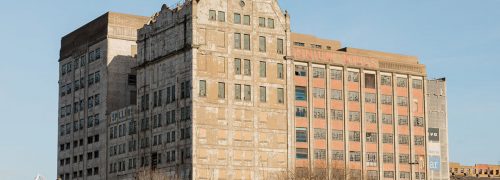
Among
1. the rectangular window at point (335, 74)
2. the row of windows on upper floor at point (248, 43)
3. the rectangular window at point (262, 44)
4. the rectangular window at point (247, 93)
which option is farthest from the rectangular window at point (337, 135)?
the rectangular window at point (262, 44)

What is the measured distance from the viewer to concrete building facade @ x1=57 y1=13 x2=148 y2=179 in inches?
6683

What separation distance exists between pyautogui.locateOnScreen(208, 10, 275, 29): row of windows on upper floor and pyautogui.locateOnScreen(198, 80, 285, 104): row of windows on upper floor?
1010 centimetres

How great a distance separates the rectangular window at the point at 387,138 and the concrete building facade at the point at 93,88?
44.5 m

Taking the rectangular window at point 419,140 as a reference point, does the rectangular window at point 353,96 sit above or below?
above

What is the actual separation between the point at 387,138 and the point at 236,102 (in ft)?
103

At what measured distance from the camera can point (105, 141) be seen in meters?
169

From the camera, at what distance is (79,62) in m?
181

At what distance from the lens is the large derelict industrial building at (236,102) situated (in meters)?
147

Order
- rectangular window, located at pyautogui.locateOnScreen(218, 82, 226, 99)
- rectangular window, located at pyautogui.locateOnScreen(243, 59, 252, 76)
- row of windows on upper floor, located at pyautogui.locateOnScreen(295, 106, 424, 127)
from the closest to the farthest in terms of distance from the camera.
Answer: rectangular window, located at pyautogui.locateOnScreen(218, 82, 226, 99), rectangular window, located at pyautogui.locateOnScreen(243, 59, 252, 76), row of windows on upper floor, located at pyautogui.locateOnScreen(295, 106, 424, 127)

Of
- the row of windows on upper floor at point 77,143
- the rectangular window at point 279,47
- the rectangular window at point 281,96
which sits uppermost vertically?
the rectangular window at point 279,47

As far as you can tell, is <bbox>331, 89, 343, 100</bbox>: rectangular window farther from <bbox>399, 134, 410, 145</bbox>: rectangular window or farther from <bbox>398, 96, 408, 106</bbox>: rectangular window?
<bbox>399, 134, 410, 145</bbox>: rectangular window

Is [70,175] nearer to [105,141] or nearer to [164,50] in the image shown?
[105,141]

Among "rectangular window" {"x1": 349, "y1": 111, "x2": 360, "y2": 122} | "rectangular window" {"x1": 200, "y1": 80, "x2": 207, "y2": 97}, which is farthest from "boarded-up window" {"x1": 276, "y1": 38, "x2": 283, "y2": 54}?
"rectangular window" {"x1": 349, "y1": 111, "x2": 360, "y2": 122}

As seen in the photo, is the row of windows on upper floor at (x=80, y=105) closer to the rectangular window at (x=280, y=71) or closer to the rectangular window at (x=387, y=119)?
the rectangular window at (x=280, y=71)
